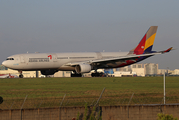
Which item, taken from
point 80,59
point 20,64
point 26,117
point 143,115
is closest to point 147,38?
point 80,59

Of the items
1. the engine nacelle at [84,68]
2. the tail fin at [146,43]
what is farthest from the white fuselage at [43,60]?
the tail fin at [146,43]

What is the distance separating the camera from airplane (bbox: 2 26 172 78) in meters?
50.0

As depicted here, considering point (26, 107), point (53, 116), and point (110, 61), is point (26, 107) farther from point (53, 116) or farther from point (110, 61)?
point (110, 61)

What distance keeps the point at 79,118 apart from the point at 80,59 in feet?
114

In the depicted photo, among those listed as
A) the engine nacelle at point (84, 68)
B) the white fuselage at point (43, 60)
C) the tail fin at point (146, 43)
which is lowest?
the engine nacelle at point (84, 68)

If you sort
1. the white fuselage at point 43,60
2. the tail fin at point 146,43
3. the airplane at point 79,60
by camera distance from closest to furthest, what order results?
the white fuselage at point 43,60 < the airplane at point 79,60 < the tail fin at point 146,43

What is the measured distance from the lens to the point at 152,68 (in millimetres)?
199625

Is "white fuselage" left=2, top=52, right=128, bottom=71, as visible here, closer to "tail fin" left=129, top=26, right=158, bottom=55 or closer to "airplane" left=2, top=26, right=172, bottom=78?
"airplane" left=2, top=26, right=172, bottom=78

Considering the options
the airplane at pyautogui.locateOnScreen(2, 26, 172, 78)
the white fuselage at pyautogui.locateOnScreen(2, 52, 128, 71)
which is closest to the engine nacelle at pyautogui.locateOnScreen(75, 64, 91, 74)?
the airplane at pyautogui.locateOnScreen(2, 26, 172, 78)

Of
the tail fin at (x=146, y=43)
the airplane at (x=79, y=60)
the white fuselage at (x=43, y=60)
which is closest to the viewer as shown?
the white fuselage at (x=43, y=60)

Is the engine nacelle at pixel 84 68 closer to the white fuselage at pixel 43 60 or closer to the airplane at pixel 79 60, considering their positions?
the airplane at pixel 79 60

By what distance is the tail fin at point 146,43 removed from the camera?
58.1m

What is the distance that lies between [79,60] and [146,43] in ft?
47.3

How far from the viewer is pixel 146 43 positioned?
191 ft
